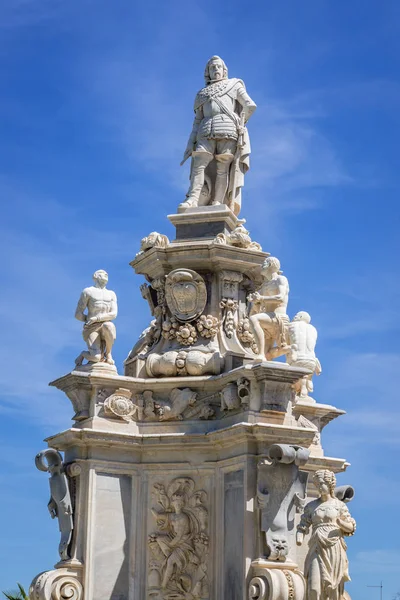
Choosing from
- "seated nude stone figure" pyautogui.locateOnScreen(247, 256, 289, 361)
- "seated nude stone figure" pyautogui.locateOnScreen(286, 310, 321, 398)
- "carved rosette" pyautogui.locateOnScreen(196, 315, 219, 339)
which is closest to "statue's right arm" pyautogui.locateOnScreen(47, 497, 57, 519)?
"carved rosette" pyautogui.locateOnScreen(196, 315, 219, 339)

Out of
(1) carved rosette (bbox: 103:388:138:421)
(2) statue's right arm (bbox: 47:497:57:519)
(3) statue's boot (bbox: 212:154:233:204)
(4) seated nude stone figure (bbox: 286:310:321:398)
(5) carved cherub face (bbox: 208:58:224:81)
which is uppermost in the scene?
(5) carved cherub face (bbox: 208:58:224:81)

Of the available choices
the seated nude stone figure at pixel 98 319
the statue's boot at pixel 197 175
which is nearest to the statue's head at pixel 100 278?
the seated nude stone figure at pixel 98 319

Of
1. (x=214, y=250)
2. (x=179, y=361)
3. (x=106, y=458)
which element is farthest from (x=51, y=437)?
(x=214, y=250)

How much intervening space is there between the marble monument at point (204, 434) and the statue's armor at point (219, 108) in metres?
0.02

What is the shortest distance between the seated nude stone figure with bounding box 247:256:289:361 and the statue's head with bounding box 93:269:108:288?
2358 mm

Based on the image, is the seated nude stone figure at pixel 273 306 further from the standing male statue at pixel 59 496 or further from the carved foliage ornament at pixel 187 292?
the standing male statue at pixel 59 496

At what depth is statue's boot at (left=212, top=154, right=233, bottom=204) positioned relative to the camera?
75.7 feet

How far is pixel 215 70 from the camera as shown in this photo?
2358 centimetres

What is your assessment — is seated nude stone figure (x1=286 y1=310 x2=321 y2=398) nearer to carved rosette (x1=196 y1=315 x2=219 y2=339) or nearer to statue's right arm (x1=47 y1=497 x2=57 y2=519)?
carved rosette (x1=196 y1=315 x2=219 y2=339)

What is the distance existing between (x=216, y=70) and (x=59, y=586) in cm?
914

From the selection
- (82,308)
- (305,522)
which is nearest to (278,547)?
(305,522)

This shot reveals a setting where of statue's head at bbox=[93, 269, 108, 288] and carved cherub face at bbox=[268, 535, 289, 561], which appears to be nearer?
carved cherub face at bbox=[268, 535, 289, 561]

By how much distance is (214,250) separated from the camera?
859 inches

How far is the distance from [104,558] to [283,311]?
15.9 feet
